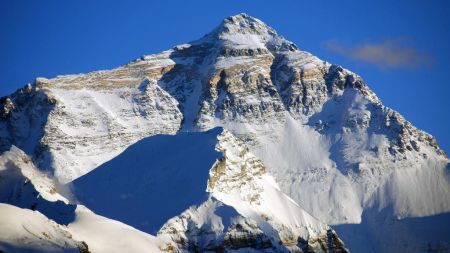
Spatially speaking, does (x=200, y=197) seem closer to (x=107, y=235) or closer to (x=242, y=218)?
(x=242, y=218)

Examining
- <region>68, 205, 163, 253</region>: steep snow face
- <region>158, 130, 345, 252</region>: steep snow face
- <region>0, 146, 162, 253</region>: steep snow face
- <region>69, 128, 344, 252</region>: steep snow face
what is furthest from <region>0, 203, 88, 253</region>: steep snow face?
<region>158, 130, 345, 252</region>: steep snow face

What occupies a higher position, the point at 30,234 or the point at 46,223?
the point at 46,223

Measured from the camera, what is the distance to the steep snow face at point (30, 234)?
355 ft

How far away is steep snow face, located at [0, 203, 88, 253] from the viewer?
108 meters

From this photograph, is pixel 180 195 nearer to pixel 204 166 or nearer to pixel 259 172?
pixel 204 166

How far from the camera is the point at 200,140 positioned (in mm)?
180000

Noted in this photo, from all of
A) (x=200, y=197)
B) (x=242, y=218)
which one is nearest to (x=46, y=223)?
(x=242, y=218)

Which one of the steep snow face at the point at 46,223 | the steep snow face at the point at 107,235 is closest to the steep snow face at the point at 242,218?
the steep snow face at the point at 107,235

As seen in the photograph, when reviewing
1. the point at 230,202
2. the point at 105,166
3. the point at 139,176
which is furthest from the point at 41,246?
the point at 105,166

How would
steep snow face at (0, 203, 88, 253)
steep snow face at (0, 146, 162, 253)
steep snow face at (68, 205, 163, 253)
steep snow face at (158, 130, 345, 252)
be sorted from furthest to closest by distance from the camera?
steep snow face at (158, 130, 345, 252) → steep snow face at (68, 205, 163, 253) → steep snow face at (0, 146, 162, 253) → steep snow face at (0, 203, 88, 253)

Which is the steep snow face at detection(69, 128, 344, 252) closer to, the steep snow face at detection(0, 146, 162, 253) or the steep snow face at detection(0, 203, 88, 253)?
the steep snow face at detection(0, 146, 162, 253)

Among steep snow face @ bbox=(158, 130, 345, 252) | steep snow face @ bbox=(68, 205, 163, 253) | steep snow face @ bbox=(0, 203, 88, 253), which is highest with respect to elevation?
steep snow face @ bbox=(158, 130, 345, 252)

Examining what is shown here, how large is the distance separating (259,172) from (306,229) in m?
13.2

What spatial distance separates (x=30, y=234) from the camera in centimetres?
11206
